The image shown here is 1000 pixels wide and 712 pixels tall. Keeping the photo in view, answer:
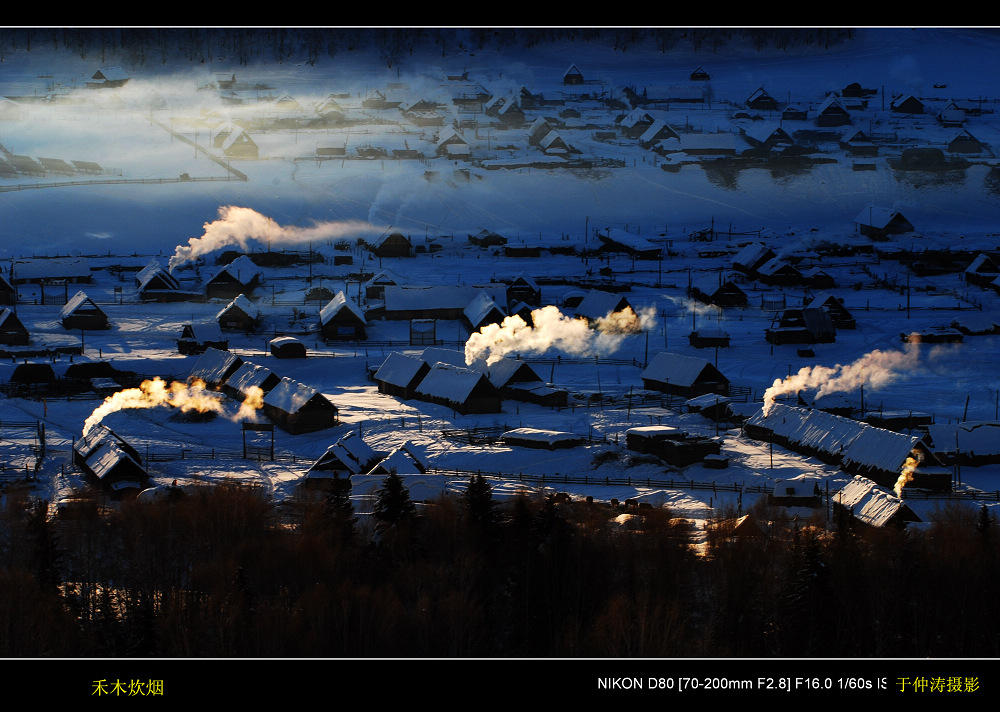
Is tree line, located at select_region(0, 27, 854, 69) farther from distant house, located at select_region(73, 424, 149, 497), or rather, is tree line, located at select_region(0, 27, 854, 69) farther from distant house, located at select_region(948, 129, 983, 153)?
distant house, located at select_region(73, 424, 149, 497)

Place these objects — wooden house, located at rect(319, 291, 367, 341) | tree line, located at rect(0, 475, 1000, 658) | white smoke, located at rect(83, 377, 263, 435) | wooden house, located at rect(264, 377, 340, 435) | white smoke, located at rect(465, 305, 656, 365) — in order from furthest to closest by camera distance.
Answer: wooden house, located at rect(319, 291, 367, 341), white smoke, located at rect(465, 305, 656, 365), white smoke, located at rect(83, 377, 263, 435), wooden house, located at rect(264, 377, 340, 435), tree line, located at rect(0, 475, 1000, 658)

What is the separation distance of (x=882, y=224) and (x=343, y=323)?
39.6m

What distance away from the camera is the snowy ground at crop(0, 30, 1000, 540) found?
145 ft

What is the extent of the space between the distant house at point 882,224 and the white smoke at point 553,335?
28.1 metres

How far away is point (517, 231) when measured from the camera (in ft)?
284

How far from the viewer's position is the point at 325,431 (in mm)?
45531

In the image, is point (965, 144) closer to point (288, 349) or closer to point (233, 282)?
point (233, 282)

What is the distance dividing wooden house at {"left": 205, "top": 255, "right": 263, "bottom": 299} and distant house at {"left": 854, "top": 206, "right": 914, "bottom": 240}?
37908 mm

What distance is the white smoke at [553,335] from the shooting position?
55219 millimetres

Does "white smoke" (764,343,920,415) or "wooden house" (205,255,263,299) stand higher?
"wooden house" (205,255,263,299)

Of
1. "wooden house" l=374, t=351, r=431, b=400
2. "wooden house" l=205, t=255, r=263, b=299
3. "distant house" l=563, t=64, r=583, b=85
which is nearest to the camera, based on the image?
"wooden house" l=374, t=351, r=431, b=400

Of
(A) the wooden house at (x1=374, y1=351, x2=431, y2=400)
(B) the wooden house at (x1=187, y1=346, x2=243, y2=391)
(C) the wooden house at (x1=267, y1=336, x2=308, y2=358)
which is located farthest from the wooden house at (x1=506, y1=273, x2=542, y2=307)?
(B) the wooden house at (x1=187, y1=346, x2=243, y2=391)

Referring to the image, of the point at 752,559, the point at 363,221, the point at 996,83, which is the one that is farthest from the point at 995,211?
the point at 752,559

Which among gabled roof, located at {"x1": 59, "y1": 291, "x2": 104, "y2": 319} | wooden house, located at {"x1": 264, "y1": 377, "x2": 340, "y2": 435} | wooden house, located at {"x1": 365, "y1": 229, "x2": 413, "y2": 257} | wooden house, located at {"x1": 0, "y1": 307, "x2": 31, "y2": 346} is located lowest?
wooden house, located at {"x1": 264, "y1": 377, "x2": 340, "y2": 435}
